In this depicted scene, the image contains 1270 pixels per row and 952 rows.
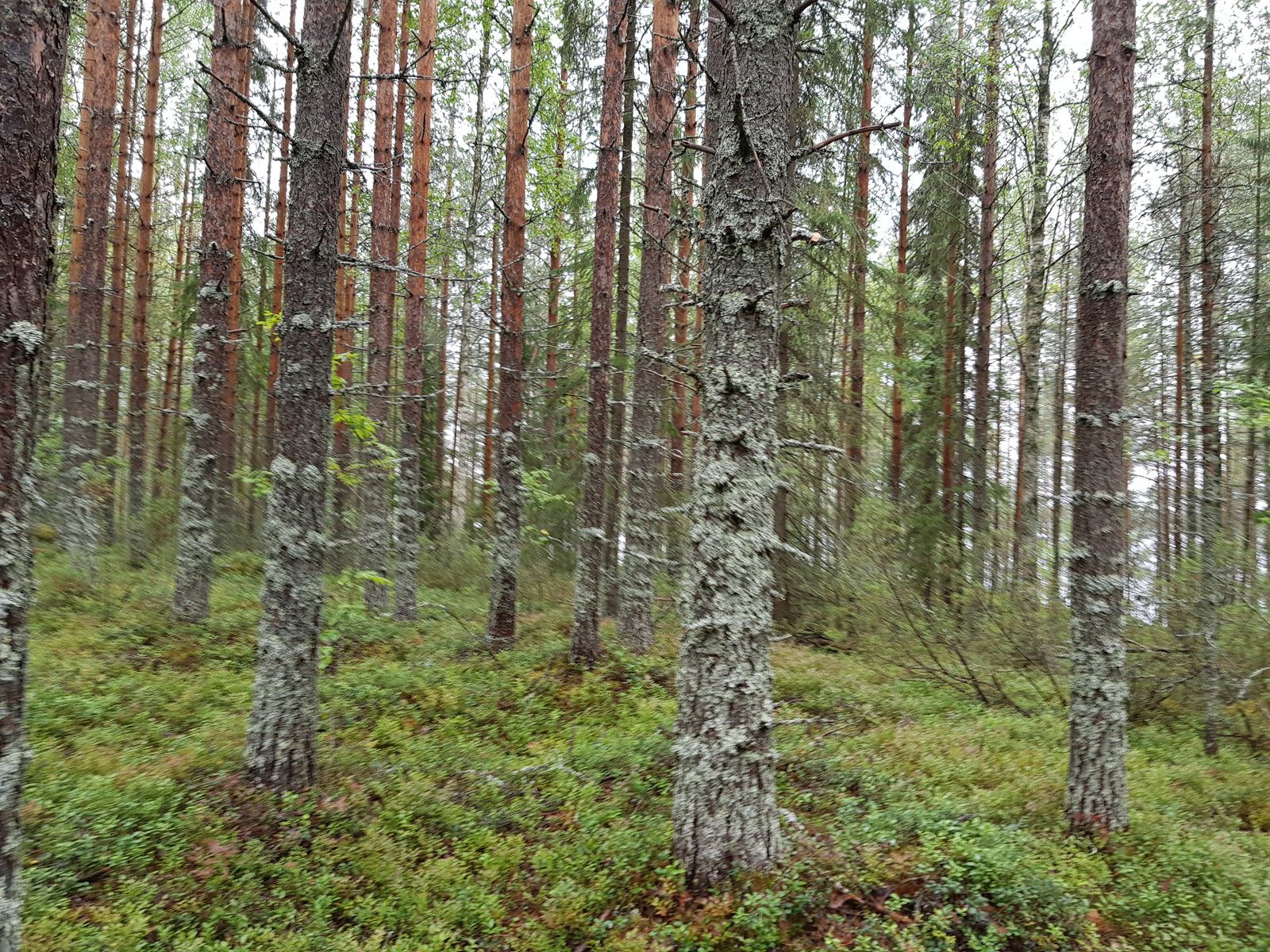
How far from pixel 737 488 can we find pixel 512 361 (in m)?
6.14

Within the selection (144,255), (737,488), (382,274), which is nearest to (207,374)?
(382,274)

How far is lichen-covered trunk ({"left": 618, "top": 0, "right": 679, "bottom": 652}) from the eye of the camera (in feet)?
34.6

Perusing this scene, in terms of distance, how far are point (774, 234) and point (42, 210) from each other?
150 inches

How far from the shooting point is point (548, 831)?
5168mm

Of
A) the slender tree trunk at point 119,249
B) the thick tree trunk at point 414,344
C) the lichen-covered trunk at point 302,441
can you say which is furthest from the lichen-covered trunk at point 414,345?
the slender tree trunk at point 119,249

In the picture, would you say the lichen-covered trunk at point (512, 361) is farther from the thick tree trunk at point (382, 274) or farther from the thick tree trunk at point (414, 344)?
the thick tree trunk at point (382, 274)

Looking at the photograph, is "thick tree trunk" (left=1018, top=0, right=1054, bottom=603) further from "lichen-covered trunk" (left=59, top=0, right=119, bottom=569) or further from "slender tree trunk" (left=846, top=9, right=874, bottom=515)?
"lichen-covered trunk" (left=59, top=0, right=119, bottom=569)

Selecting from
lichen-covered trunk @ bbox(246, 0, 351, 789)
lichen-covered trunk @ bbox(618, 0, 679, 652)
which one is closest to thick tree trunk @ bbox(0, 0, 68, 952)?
lichen-covered trunk @ bbox(246, 0, 351, 789)

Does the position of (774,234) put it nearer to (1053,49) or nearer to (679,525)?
(679,525)

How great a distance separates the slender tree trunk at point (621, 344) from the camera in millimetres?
11633

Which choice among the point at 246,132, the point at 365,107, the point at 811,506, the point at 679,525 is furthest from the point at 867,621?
the point at 365,107

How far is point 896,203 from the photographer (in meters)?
15.6

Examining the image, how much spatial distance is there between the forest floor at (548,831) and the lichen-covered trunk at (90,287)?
5.23 m

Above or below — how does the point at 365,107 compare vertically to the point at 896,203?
above
